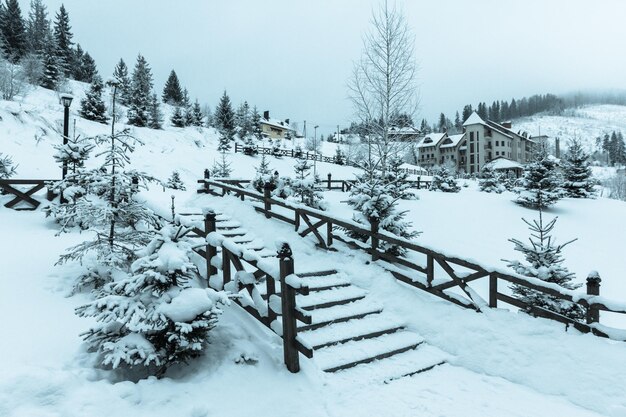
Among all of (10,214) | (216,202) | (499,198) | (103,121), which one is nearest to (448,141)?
(499,198)

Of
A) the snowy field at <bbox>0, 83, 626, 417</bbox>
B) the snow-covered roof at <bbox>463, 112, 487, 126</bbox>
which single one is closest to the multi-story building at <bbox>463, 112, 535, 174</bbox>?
the snow-covered roof at <bbox>463, 112, 487, 126</bbox>

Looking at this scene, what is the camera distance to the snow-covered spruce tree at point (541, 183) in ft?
69.1

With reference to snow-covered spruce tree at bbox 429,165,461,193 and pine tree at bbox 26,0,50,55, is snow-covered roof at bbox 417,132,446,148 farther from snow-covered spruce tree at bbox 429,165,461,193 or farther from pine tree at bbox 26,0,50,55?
pine tree at bbox 26,0,50,55

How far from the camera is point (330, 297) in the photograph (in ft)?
25.2

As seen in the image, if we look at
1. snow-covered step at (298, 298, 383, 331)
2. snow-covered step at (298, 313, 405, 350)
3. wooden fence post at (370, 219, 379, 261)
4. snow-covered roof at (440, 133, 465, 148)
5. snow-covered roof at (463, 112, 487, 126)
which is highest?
snow-covered roof at (463, 112, 487, 126)

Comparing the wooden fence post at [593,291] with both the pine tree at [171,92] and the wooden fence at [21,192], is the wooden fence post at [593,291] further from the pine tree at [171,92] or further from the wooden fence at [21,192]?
the pine tree at [171,92]

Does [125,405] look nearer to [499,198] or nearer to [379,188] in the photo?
[379,188]

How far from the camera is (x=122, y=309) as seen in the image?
4.61 meters

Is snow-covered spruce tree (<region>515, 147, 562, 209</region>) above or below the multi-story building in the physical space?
below

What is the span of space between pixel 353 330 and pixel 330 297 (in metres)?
1.07

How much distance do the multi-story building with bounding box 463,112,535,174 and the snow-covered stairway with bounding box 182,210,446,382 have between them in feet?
229

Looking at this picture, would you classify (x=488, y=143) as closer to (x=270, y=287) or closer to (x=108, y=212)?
(x=270, y=287)

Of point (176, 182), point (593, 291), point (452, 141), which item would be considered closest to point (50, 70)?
point (176, 182)

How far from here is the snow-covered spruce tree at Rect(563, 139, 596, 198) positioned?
85.0 feet
